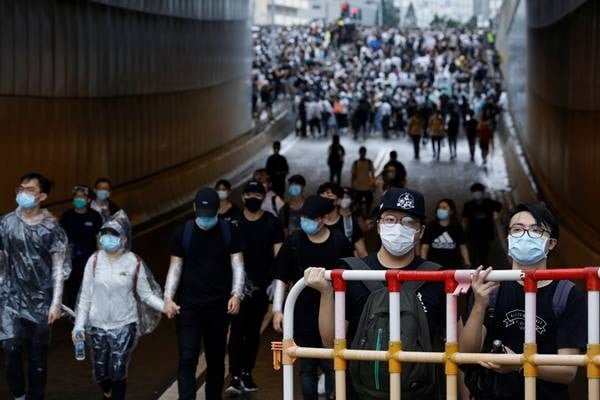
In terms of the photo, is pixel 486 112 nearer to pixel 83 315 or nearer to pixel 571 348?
pixel 83 315

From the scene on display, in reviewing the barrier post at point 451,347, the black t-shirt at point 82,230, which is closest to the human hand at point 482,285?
the barrier post at point 451,347

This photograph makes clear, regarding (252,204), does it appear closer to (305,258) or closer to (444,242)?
(305,258)

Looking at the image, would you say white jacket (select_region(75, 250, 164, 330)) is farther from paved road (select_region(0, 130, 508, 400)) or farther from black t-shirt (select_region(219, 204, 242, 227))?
black t-shirt (select_region(219, 204, 242, 227))

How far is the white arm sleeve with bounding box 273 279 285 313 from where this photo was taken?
1036 cm

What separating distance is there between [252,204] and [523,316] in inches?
249

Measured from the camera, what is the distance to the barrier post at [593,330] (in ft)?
18.7

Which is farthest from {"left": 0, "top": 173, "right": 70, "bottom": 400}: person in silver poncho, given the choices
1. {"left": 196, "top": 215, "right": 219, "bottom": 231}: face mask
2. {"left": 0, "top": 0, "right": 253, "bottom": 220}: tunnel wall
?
{"left": 0, "top": 0, "right": 253, "bottom": 220}: tunnel wall

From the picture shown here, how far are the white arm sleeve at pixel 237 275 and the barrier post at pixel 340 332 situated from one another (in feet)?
15.0

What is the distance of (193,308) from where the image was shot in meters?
10.8

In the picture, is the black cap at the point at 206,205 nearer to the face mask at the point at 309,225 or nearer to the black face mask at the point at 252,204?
the face mask at the point at 309,225

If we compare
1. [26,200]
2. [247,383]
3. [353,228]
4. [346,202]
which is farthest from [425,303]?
[346,202]

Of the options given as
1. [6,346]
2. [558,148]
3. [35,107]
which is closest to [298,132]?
[558,148]

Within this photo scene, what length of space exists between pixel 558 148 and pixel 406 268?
18.2m

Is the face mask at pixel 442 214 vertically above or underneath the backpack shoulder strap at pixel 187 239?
underneath
